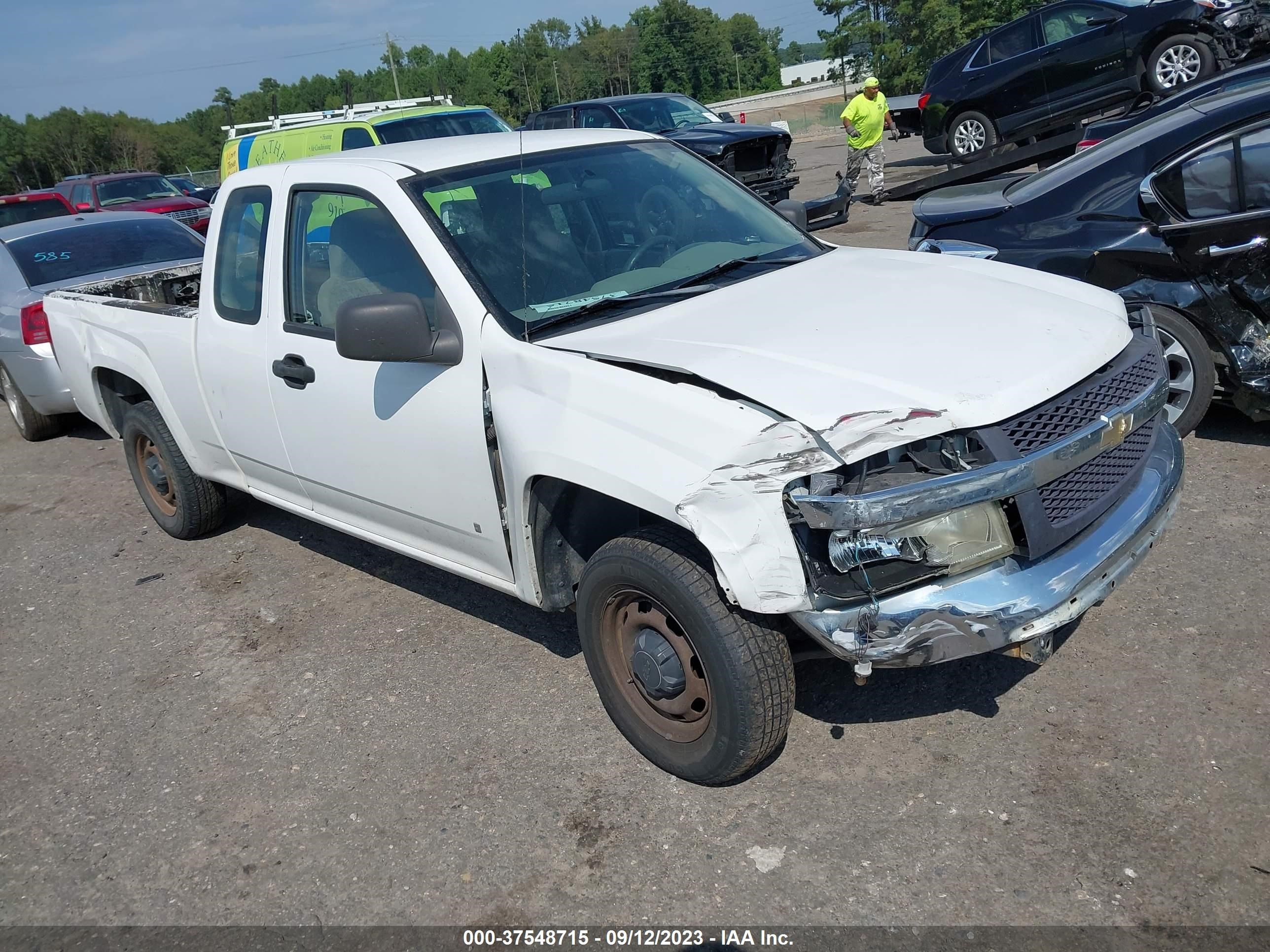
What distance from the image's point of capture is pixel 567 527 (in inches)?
140

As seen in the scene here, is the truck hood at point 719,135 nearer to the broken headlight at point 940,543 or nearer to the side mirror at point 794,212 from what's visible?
the side mirror at point 794,212

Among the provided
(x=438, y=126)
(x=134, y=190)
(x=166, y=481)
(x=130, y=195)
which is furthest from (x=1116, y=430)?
(x=134, y=190)

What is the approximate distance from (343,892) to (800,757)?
1.45 metres

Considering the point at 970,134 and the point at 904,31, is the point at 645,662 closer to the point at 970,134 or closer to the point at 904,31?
the point at 970,134

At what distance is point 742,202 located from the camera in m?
4.57

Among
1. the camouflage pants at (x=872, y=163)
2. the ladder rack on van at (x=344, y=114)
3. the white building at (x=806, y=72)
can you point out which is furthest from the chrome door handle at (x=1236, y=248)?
the white building at (x=806, y=72)

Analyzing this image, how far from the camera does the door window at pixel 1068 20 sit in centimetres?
1387

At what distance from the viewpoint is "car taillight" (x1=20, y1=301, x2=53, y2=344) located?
7691 millimetres

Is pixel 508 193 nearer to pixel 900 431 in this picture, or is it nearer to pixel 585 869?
pixel 900 431

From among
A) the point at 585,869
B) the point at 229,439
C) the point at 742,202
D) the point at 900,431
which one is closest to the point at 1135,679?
the point at 900,431

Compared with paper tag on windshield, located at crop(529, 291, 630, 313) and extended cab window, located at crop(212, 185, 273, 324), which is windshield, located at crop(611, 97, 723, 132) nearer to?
extended cab window, located at crop(212, 185, 273, 324)

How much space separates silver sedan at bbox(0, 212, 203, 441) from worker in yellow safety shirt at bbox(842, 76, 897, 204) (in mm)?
9243

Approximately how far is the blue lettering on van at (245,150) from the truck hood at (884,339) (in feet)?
37.1

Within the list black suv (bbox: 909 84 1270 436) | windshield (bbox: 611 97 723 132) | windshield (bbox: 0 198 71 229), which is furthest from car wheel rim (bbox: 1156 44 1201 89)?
windshield (bbox: 0 198 71 229)
